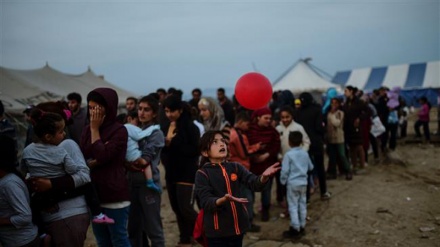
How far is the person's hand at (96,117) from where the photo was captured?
3.01m

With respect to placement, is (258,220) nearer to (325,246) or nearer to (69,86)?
(325,246)

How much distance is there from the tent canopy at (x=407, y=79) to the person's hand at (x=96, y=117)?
2544cm

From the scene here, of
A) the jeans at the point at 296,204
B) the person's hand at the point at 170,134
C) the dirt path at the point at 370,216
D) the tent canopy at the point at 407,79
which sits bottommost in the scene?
the dirt path at the point at 370,216

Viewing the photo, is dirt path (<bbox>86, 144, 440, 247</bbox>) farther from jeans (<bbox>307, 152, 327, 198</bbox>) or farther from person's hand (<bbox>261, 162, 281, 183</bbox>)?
person's hand (<bbox>261, 162, 281, 183</bbox>)

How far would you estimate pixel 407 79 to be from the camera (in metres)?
26.3

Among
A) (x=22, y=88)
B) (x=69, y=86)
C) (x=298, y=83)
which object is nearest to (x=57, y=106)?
(x=22, y=88)

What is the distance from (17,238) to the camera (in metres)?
2.58

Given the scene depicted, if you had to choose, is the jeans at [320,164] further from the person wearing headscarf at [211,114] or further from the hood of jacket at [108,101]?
the hood of jacket at [108,101]

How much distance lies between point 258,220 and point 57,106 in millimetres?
3722

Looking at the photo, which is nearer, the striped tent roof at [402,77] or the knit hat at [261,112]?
the knit hat at [261,112]

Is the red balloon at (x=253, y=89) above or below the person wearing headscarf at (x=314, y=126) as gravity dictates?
above

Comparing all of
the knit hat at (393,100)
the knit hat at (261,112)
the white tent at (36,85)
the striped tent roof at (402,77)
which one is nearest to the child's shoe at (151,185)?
the knit hat at (261,112)

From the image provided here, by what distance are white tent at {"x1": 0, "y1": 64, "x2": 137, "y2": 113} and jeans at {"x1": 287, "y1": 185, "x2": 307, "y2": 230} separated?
818cm

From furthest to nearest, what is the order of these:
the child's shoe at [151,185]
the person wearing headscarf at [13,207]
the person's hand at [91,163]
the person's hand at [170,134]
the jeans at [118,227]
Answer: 1. the person's hand at [170,134]
2. the child's shoe at [151,185]
3. the jeans at [118,227]
4. the person's hand at [91,163]
5. the person wearing headscarf at [13,207]
